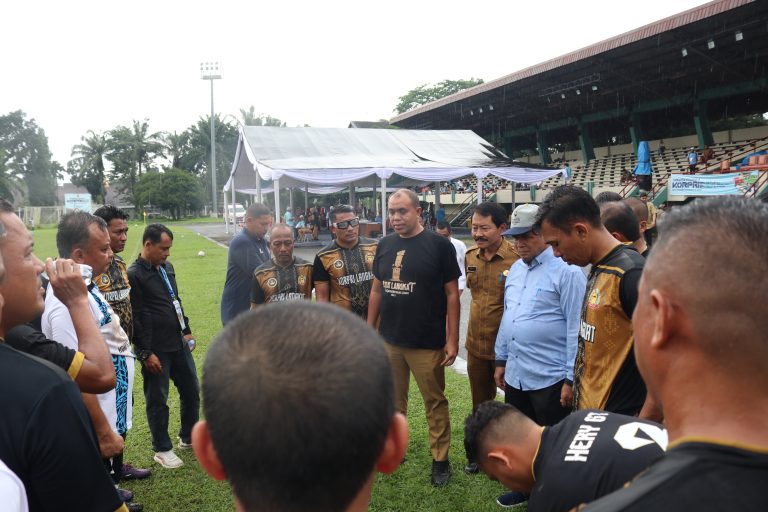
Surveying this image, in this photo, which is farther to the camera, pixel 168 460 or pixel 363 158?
pixel 363 158

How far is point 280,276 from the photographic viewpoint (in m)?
4.65

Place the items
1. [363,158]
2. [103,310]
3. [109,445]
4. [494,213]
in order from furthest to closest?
[363,158], [494,213], [103,310], [109,445]

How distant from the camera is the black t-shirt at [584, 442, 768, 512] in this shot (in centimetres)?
87

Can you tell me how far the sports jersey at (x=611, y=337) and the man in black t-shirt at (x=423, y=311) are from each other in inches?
53.1

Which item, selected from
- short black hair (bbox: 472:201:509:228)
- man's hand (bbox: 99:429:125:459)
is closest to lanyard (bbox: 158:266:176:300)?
man's hand (bbox: 99:429:125:459)

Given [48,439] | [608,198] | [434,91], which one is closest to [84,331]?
[48,439]

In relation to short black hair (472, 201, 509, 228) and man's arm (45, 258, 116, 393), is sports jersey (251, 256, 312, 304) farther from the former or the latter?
man's arm (45, 258, 116, 393)

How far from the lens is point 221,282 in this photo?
13.4m

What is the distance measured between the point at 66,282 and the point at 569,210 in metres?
2.32

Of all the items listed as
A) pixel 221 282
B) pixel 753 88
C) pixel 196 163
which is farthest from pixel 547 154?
pixel 196 163

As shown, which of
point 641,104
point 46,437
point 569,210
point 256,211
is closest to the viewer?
point 46,437

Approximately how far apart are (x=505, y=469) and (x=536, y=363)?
1.37 m

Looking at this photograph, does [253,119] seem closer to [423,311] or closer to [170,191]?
[170,191]

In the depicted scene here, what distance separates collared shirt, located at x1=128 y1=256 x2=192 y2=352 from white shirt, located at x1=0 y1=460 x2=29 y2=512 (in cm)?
308
